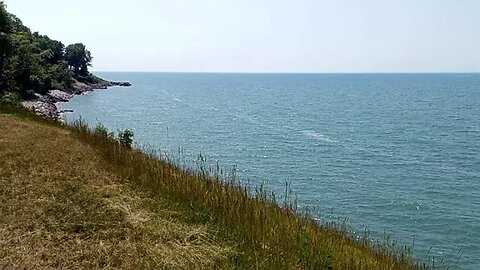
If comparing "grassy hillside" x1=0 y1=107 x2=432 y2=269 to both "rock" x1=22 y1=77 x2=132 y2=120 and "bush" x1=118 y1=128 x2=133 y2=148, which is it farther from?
"rock" x1=22 y1=77 x2=132 y2=120

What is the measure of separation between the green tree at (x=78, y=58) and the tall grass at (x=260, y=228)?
10005 cm

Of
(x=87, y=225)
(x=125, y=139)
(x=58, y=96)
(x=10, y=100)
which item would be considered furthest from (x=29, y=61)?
(x=87, y=225)

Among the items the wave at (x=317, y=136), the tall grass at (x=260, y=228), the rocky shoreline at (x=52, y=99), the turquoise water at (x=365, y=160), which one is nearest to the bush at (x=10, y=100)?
the turquoise water at (x=365, y=160)

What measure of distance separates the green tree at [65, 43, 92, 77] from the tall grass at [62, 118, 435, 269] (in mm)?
100046

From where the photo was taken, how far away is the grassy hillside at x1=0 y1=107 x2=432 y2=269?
16.6ft

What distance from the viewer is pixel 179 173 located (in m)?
8.53

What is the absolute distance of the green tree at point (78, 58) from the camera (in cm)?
10194

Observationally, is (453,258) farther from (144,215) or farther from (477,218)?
(144,215)

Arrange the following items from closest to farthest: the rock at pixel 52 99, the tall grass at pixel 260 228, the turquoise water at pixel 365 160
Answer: the tall grass at pixel 260 228
the turquoise water at pixel 365 160
the rock at pixel 52 99

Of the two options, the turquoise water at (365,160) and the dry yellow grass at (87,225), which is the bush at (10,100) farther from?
the dry yellow grass at (87,225)

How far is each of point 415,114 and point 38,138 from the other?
57.7m

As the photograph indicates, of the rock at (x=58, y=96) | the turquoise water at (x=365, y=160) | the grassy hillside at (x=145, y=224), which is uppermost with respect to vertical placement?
the grassy hillside at (x=145, y=224)

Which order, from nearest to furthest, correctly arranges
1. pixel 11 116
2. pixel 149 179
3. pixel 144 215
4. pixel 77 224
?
pixel 77 224, pixel 144 215, pixel 149 179, pixel 11 116

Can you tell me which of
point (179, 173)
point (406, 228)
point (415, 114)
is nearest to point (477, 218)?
point (406, 228)
